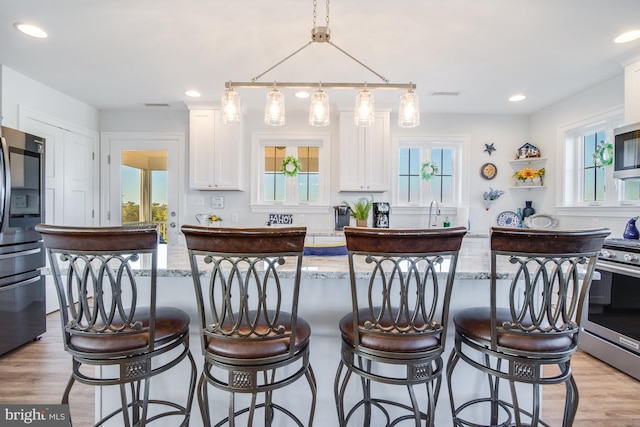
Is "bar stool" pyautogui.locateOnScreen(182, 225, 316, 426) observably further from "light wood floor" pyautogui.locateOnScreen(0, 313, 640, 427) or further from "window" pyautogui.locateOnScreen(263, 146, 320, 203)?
"window" pyautogui.locateOnScreen(263, 146, 320, 203)

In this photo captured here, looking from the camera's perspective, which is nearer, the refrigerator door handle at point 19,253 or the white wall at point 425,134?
the refrigerator door handle at point 19,253

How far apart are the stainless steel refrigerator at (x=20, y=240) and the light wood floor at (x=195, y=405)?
22 cm

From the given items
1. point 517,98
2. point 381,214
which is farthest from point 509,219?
point 381,214

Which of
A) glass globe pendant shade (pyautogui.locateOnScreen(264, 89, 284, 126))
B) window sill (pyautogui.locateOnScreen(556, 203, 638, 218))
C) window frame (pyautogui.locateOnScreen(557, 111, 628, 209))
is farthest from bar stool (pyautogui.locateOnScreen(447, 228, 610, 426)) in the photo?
window frame (pyautogui.locateOnScreen(557, 111, 628, 209))

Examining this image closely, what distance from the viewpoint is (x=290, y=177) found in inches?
171

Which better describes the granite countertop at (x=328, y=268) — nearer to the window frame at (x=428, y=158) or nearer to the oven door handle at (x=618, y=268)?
the oven door handle at (x=618, y=268)

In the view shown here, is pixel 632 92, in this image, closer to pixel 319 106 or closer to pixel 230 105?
pixel 319 106

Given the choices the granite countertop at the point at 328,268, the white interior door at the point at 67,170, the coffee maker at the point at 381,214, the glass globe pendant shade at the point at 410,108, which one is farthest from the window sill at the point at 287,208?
the granite countertop at the point at 328,268

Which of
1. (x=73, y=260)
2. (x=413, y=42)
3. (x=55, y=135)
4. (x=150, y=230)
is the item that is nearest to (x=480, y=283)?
(x=150, y=230)

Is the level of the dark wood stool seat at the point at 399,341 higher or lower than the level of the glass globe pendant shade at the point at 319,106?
lower

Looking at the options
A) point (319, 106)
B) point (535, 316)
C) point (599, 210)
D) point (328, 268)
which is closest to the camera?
point (535, 316)

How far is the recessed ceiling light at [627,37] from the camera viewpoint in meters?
2.33

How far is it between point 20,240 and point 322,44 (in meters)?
2.90

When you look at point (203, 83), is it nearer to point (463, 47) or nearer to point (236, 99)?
point (236, 99)
